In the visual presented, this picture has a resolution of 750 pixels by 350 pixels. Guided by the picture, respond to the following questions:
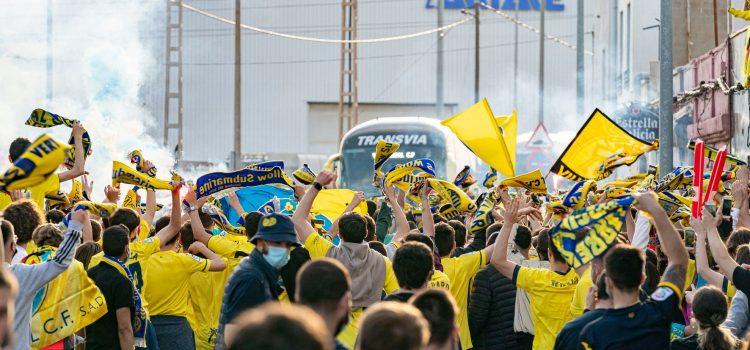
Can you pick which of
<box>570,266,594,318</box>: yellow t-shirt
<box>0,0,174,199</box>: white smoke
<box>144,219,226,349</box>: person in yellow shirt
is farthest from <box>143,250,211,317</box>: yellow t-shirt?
<box>0,0,174,199</box>: white smoke

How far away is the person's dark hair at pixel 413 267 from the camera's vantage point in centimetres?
669

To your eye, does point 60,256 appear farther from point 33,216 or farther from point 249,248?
point 249,248

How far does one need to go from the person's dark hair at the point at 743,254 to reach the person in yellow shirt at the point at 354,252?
2208 mm

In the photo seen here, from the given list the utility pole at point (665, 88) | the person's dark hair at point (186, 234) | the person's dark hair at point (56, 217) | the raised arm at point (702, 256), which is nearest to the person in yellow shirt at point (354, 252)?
the person's dark hair at point (186, 234)

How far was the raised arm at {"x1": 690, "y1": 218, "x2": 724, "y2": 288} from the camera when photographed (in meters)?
6.97

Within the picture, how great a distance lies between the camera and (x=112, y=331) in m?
8.04

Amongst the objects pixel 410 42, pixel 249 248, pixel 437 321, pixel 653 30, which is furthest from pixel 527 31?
pixel 437 321

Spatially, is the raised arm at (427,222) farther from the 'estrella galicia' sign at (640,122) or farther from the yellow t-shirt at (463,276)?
the 'estrella galicia' sign at (640,122)

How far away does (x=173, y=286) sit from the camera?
29.9 ft

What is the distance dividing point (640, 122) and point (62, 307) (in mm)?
18948

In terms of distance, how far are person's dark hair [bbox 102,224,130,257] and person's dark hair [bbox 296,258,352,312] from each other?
3.09 metres

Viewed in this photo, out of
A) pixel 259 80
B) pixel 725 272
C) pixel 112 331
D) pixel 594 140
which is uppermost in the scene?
pixel 259 80

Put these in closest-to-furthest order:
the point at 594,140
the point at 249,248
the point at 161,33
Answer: the point at 249,248 < the point at 594,140 < the point at 161,33

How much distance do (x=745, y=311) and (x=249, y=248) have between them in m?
3.71
